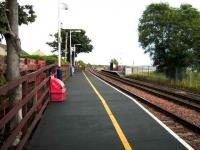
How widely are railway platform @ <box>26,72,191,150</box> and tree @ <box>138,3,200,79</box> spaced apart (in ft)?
113

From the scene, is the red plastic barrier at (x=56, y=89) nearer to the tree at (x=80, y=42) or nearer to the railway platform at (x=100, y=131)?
the railway platform at (x=100, y=131)

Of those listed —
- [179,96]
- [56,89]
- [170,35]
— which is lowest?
[179,96]

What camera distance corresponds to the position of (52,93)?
18.0 meters

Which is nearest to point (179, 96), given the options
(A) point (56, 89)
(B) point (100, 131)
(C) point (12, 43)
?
(A) point (56, 89)

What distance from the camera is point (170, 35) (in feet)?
168

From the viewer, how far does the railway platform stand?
9633mm

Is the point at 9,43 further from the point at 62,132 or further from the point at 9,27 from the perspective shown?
the point at 62,132

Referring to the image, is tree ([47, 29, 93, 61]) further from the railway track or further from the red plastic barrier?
the red plastic barrier

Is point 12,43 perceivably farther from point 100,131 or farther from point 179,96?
point 179,96

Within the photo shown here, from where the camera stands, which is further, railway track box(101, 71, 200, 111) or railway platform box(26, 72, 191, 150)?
railway track box(101, 71, 200, 111)

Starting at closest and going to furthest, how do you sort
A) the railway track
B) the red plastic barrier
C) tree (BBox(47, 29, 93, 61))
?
the red plastic barrier
the railway track
tree (BBox(47, 29, 93, 61))

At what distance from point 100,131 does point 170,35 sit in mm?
41089

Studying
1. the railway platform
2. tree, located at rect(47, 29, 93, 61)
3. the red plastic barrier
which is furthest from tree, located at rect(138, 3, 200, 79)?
tree, located at rect(47, 29, 93, 61)

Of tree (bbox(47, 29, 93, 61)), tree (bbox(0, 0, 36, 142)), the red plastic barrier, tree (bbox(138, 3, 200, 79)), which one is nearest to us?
tree (bbox(0, 0, 36, 142))
